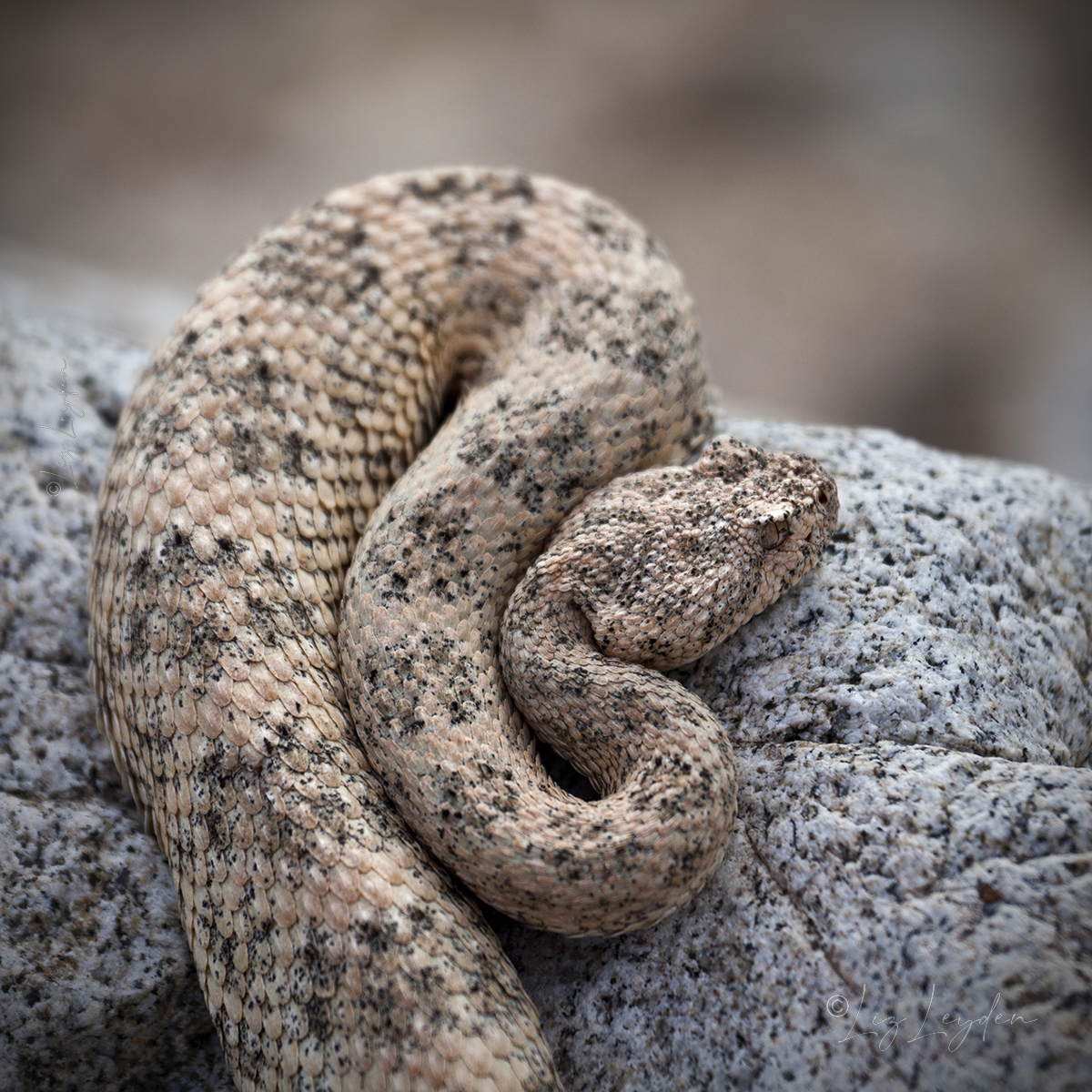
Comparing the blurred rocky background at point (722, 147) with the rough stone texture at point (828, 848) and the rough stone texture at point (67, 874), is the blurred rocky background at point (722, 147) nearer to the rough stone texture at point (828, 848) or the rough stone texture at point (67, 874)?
the rough stone texture at point (828, 848)

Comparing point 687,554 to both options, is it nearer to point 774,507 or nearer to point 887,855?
point 774,507

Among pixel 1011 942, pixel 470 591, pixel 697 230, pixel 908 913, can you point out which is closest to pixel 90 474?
pixel 470 591

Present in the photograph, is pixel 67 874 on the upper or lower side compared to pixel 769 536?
lower

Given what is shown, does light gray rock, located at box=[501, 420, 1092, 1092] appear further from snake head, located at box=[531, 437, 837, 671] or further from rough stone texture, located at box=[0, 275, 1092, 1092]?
snake head, located at box=[531, 437, 837, 671]

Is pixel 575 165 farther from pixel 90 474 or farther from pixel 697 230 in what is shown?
pixel 90 474

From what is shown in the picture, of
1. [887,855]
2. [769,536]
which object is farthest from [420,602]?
[887,855]

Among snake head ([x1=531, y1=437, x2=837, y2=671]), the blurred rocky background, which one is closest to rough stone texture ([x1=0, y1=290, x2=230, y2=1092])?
snake head ([x1=531, y1=437, x2=837, y2=671])
